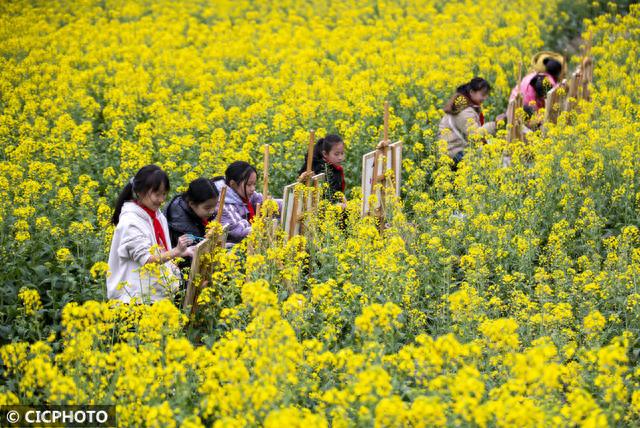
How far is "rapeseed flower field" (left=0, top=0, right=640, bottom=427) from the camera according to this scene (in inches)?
197

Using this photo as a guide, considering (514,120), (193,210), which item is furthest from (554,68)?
(193,210)

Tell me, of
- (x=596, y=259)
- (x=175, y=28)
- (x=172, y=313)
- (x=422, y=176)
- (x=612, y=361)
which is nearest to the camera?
(x=612, y=361)


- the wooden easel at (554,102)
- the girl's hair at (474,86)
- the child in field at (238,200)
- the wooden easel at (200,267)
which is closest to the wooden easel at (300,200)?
the child in field at (238,200)

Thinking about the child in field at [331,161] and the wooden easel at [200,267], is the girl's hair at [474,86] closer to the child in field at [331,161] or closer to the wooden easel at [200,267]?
the child in field at [331,161]

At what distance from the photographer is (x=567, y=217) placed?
352 inches

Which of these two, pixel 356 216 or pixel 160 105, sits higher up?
pixel 160 105

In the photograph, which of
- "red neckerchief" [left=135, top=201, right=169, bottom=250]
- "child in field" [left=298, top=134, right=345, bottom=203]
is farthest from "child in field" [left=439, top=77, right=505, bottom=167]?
"red neckerchief" [left=135, top=201, right=169, bottom=250]

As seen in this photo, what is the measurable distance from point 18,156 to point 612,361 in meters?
7.20

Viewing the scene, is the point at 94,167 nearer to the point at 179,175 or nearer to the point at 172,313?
the point at 179,175

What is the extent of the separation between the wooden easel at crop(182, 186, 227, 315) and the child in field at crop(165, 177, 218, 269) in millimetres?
177

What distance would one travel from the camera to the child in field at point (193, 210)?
722 cm

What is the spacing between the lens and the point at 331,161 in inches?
359

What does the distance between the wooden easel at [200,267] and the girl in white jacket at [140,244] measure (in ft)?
0.36

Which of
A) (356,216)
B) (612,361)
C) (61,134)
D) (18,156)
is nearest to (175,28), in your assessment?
(61,134)
